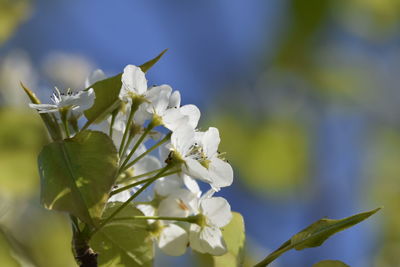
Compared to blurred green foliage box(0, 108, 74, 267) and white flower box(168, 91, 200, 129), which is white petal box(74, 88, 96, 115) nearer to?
white flower box(168, 91, 200, 129)

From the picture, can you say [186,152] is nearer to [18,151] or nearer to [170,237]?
[170,237]

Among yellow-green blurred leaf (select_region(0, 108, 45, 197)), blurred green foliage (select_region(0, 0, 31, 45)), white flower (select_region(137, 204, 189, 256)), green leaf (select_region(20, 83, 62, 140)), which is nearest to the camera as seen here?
green leaf (select_region(20, 83, 62, 140))

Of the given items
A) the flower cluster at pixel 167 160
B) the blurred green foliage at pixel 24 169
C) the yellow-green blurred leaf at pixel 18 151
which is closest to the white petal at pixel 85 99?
the flower cluster at pixel 167 160

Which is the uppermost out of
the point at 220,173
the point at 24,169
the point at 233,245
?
the point at 220,173

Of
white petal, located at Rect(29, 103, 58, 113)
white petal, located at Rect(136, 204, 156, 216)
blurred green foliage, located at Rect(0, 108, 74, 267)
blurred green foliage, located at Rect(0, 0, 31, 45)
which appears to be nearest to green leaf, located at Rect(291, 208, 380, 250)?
white petal, located at Rect(136, 204, 156, 216)

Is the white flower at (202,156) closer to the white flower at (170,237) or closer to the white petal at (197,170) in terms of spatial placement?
the white petal at (197,170)

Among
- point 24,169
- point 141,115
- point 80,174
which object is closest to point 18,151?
point 24,169

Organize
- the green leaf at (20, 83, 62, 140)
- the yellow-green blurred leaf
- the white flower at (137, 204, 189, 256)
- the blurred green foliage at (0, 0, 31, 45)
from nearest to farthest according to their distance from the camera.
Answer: the green leaf at (20, 83, 62, 140) → the white flower at (137, 204, 189, 256) → the yellow-green blurred leaf → the blurred green foliage at (0, 0, 31, 45)
